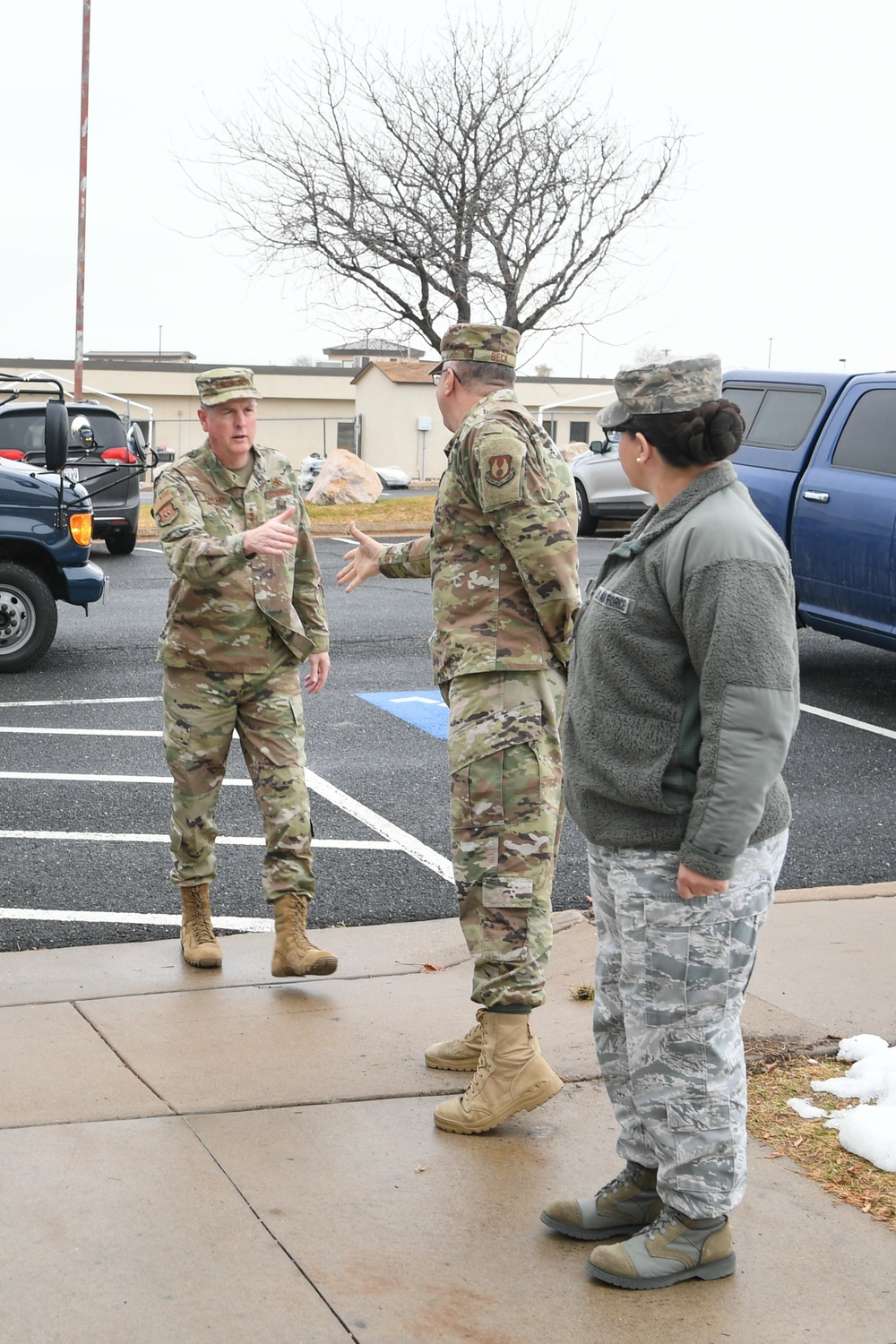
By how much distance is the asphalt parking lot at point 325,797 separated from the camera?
19.2 feet

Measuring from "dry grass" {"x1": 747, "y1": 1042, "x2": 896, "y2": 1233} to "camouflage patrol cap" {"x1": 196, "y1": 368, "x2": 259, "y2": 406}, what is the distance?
258 cm

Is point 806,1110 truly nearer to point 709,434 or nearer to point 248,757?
point 709,434

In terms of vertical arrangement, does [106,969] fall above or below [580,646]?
below

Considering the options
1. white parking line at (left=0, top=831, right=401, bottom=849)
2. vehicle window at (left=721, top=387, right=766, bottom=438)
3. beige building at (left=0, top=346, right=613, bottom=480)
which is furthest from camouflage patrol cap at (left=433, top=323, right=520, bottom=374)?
beige building at (left=0, top=346, right=613, bottom=480)

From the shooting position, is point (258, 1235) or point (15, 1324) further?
point (258, 1235)

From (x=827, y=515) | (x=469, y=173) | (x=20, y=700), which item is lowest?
(x=20, y=700)

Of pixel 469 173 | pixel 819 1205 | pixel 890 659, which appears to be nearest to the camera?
pixel 819 1205

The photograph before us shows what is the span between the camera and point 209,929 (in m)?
5.12

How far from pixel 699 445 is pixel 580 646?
19.5 inches

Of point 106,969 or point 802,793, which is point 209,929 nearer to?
point 106,969

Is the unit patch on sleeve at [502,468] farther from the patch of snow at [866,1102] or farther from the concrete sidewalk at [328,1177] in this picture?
the patch of snow at [866,1102]

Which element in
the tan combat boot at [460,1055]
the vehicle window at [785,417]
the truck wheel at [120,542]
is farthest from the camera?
the truck wheel at [120,542]

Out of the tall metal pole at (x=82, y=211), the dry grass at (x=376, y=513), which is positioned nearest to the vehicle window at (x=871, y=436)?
the dry grass at (x=376, y=513)

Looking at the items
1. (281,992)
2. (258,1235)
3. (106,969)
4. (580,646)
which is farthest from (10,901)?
(580,646)
